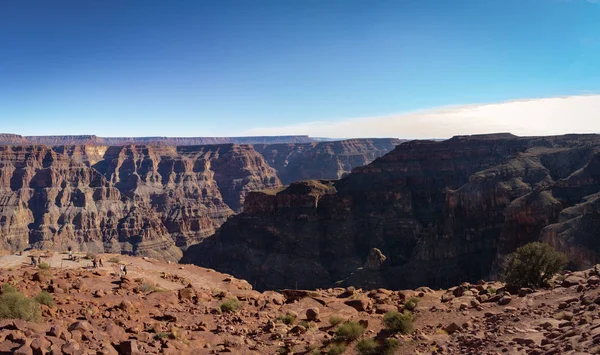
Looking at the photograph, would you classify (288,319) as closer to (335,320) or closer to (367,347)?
(335,320)

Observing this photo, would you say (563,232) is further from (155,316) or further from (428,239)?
(155,316)

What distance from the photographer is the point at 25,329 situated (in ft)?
45.4

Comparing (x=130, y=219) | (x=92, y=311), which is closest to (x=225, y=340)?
(x=92, y=311)

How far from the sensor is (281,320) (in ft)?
63.0

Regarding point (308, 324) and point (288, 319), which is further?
point (288, 319)

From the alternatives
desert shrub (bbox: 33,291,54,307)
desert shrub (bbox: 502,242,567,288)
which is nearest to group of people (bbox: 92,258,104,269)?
desert shrub (bbox: 33,291,54,307)

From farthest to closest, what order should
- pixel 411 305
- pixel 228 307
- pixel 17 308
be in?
1. pixel 228 307
2. pixel 411 305
3. pixel 17 308

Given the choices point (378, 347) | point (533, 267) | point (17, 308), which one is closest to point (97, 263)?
point (17, 308)

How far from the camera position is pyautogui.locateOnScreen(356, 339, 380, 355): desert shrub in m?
14.9

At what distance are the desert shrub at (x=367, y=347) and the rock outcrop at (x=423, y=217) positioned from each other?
1922 inches

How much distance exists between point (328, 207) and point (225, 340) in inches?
3811

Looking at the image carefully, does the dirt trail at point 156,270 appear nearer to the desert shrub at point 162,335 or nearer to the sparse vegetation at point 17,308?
the desert shrub at point 162,335

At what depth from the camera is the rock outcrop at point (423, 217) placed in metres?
74.2

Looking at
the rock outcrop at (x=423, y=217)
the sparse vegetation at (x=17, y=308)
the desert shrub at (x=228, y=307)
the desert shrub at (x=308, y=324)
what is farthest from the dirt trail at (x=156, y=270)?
the rock outcrop at (x=423, y=217)
